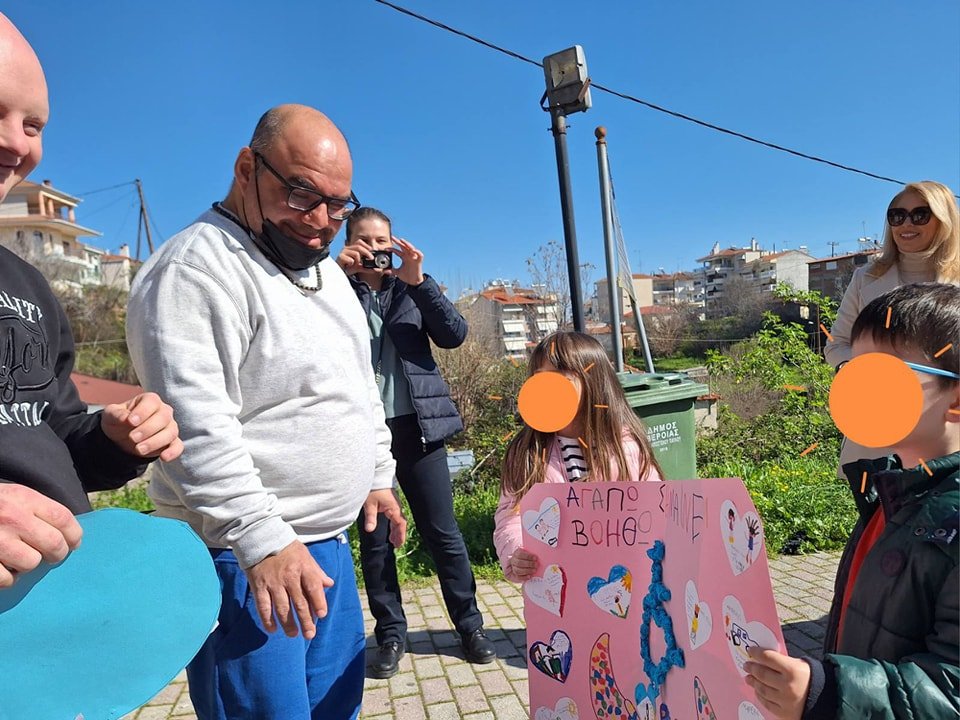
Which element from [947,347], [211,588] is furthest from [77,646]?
[947,347]

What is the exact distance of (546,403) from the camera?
1.58 metres

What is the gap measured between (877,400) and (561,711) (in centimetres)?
120

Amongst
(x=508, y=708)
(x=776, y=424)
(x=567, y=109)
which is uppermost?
(x=567, y=109)

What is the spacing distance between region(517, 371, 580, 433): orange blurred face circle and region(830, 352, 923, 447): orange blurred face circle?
31.2 inches

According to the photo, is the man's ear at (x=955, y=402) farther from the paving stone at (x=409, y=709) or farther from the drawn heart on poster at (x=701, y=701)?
the paving stone at (x=409, y=709)

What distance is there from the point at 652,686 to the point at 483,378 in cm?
628

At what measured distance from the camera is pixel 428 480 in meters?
2.92

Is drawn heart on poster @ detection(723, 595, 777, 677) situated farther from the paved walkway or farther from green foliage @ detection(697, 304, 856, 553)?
green foliage @ detection(697, 304, 856, 553)

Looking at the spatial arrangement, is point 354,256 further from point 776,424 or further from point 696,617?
point 776,424

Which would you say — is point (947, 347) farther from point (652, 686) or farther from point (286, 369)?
point (286, 369)

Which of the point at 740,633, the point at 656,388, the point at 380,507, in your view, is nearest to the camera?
the point at 740,633

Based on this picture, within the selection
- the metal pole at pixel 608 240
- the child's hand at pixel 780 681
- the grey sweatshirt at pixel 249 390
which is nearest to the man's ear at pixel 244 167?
the grey sweatshirt at pixel 249 390

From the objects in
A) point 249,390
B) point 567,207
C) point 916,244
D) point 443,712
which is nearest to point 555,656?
point 249,390

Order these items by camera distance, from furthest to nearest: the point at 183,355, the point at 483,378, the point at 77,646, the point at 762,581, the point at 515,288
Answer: the point at 515,288, the point at 483,378, the point at 183,355, the point at 762,581, the point at 77,646
